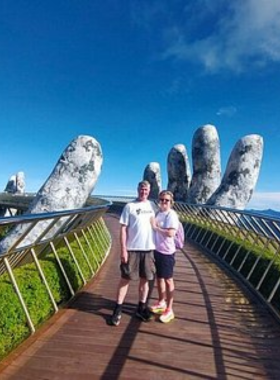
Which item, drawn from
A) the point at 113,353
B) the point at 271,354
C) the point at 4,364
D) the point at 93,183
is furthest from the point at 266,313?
the point at 93,183

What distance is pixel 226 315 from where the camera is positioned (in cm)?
595

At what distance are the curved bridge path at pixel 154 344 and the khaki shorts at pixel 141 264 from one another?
64cm

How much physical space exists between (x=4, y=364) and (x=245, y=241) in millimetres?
7369

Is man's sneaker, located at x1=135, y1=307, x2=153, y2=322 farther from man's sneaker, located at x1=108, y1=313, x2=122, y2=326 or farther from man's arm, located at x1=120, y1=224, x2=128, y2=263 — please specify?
man's arm, located at x1=120, y1=224, x2=128, y2=263

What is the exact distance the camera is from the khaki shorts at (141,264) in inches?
209

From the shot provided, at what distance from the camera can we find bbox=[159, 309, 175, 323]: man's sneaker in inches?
212

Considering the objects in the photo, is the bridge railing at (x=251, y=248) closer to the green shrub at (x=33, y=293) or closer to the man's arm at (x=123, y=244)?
the man's arm at (x=123, y=244)

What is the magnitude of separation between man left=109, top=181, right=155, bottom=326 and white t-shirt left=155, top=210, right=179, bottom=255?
20cm

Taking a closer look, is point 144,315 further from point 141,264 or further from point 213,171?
point 213,171

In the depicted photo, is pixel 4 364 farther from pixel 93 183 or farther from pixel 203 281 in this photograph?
pixel 93 183

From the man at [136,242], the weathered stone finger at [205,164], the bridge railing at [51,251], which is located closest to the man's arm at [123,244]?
the man at [136,242]

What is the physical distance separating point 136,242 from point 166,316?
1.09m

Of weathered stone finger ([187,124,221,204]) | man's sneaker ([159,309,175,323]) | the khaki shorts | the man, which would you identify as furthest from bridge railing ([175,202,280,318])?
weathered stone finger ([187,124,221,204])

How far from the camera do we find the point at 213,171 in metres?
23.3
